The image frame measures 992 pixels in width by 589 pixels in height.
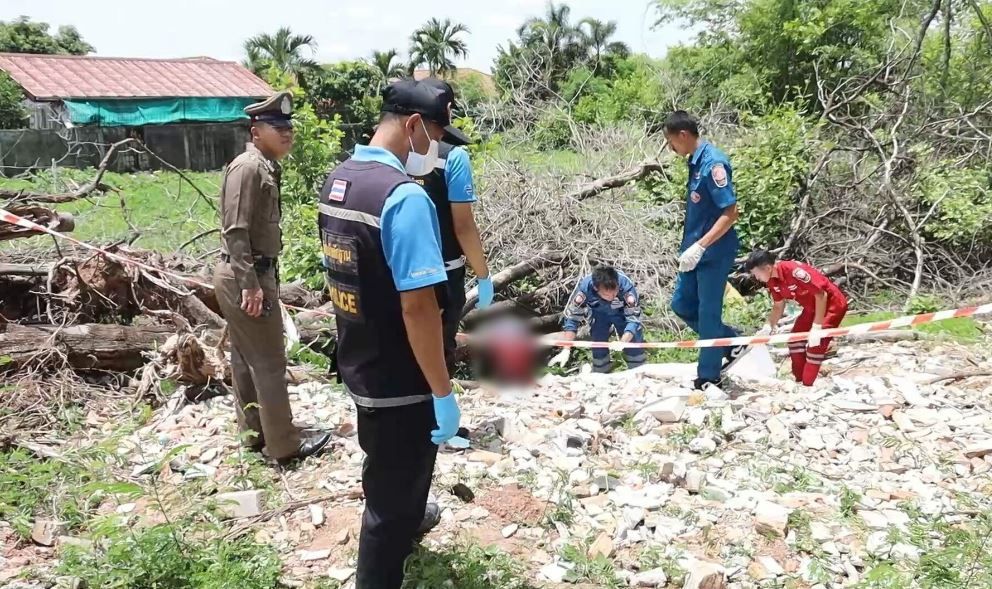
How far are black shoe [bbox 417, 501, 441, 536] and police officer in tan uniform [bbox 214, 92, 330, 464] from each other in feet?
3.24

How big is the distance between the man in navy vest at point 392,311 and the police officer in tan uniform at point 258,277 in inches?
49.3

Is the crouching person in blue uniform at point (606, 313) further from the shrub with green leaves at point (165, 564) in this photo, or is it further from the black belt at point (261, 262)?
the shrub with green leaves at point (165, 564)

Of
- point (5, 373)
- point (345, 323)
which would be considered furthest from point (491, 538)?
point (5, 373)

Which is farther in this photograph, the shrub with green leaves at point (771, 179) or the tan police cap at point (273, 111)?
the shrub with green leaves at point (771, 179)

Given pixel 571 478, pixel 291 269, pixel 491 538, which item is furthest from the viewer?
pixel 291 269

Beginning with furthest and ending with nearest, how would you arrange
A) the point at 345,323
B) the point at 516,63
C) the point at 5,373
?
the point at 516,63 → the point at 5,373 → the point at 345,323

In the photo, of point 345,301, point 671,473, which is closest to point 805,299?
point 671,473

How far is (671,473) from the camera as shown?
3.48 meters

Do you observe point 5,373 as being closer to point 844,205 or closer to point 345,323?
point 345,323

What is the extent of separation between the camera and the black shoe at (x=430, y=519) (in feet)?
10.0

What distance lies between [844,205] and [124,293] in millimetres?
7473

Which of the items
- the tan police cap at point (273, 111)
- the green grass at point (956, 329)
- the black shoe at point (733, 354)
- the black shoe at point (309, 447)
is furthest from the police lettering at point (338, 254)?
the green grass at point (956, 329)

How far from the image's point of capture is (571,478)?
3.47 m

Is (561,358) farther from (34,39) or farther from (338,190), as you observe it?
(34,39)
